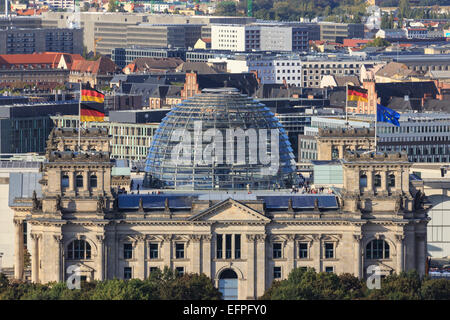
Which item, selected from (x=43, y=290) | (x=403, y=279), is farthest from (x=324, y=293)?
(x=43, y=290)
